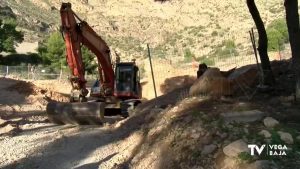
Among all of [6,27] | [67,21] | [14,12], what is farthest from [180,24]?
[67,21]

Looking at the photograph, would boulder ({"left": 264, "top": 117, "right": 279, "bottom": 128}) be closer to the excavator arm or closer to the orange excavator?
the orange excavator

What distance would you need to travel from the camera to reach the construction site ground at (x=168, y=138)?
770 centimetres

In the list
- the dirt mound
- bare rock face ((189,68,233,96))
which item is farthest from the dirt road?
the dirt mound

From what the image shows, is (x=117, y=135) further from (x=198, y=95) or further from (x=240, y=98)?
(x=240, y=98)

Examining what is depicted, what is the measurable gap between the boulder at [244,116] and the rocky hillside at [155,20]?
55.9 metres

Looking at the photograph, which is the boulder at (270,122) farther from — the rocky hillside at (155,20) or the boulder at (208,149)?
the rocky hillside at (155,20)

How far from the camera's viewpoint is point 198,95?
37.7ft

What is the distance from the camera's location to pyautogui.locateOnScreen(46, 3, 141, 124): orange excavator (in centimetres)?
1628

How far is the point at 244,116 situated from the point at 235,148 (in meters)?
1.32

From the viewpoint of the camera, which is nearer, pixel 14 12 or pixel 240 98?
pixel 240 98

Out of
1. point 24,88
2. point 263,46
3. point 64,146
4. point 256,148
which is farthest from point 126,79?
point 256,148

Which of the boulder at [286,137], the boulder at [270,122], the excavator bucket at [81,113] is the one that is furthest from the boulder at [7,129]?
the boulder at [286,137]

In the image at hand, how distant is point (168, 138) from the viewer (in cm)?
908

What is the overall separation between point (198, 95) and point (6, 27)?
5249 cm
